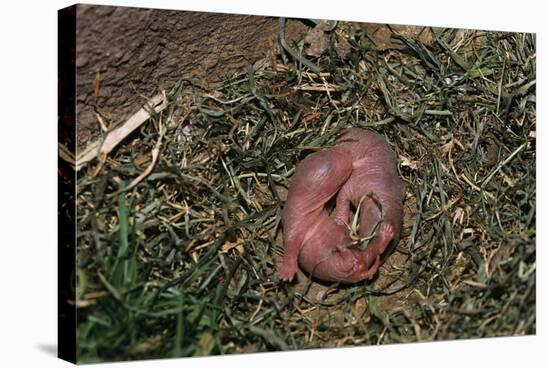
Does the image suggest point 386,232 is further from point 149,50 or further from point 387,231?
point 149,50

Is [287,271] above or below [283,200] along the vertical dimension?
below

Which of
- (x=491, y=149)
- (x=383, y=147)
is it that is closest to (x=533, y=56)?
(x=491, y=149)

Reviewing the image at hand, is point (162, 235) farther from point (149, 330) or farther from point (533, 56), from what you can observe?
point (533, 56)

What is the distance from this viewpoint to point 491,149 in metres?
3.45

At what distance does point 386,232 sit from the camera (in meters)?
3.24

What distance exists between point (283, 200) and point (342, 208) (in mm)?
205

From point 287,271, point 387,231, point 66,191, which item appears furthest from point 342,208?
point 66,191

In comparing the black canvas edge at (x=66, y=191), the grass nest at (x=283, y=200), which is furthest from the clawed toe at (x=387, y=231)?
the black canvas edge at (x=66, y=191)

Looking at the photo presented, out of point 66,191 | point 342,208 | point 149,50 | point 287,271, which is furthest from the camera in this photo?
point 342,208

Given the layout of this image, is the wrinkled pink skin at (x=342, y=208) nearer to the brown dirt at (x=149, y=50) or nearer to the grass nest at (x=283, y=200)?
the grass nest at (x=283, y=200)

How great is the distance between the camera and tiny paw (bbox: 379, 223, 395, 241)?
3.23 meters

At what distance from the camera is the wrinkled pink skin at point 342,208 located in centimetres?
321

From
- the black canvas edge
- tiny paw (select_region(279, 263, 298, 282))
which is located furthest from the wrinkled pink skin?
the black canvas edge

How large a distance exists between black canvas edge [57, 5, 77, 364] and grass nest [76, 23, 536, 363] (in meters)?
0.04
